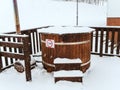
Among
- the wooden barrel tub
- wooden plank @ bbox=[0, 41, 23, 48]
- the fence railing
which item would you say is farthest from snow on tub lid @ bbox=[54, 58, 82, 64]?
the fence railing

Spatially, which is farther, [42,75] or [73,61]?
[42,75]

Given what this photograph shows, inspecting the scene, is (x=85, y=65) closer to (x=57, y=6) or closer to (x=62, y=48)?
(x=62, y=48)

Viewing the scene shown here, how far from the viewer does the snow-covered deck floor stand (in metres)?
4.02

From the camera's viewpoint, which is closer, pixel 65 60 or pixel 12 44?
pixel 65 60

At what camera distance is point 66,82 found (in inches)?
161

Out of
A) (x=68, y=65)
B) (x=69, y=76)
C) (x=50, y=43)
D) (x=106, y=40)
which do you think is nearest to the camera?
(x=69, y=76)

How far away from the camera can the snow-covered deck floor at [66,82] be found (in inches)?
158

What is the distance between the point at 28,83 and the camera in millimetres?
4266

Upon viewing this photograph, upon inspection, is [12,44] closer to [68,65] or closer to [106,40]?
[68,65]

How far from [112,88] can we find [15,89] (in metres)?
2.04

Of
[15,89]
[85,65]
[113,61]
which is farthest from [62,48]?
[113,61]

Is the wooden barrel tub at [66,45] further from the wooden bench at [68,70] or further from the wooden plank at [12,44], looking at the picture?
the wooden plank at [12,44]

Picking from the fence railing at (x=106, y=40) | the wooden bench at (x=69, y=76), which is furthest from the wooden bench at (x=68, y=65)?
the fence railing at (x=106, y=40)

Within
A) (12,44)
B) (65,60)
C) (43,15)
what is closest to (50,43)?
(65,60)
